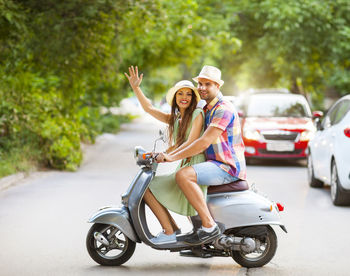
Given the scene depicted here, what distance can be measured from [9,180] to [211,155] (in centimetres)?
691

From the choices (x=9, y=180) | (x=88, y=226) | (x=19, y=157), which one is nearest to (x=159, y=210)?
(x=88, y=226)

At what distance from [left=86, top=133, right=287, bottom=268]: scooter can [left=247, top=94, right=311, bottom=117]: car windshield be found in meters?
11.3

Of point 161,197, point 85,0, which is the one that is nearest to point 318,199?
point 161,197

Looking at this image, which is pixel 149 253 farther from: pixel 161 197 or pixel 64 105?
pixel 64 105

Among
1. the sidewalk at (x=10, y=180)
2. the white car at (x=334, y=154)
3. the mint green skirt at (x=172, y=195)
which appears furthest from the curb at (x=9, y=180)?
the mint green skirt at (x=172, y=195)

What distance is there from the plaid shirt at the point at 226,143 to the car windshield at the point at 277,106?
11380 mm

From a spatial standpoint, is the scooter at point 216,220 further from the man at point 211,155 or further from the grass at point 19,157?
the grass at point 19,157

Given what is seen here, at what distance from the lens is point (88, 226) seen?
8.30 m

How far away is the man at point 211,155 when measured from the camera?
5859 millimetres

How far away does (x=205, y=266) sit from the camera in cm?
633

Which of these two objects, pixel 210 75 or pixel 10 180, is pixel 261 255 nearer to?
pixel 210 75

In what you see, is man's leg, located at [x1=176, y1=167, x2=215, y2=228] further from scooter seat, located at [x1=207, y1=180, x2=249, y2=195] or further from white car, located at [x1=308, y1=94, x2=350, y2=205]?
white car, located at [x1=308, y1=94, x2=350, y2=205]

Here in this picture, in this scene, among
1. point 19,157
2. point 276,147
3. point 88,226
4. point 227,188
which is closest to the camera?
point 227,188

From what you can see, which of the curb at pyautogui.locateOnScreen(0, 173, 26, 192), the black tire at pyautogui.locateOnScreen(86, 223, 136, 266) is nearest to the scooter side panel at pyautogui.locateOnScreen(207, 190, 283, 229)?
the black tire at pyautogui.locateOnScreen(86, 223, 136, 266)
